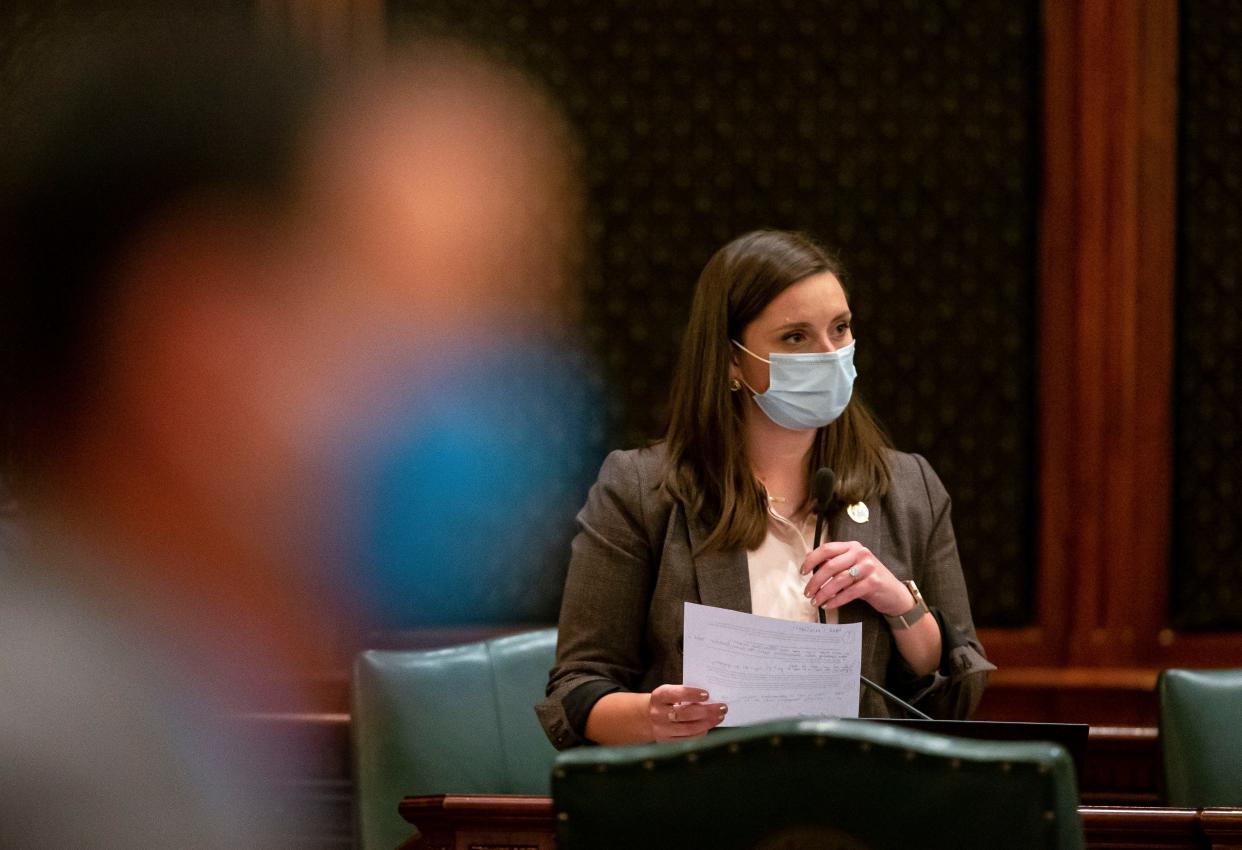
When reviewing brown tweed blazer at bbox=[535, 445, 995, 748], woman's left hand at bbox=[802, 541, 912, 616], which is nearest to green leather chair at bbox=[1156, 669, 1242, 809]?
brown tweed blazer at bbox=[535, 445, 995, 748]

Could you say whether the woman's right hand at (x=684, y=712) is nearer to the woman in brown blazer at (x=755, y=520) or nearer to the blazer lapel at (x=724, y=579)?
the woman in brown blazer at (x=755, y=520)

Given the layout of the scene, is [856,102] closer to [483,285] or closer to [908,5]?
[908,5]

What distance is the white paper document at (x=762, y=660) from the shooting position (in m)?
1.94

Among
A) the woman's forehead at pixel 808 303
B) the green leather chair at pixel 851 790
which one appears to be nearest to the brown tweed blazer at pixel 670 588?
the woman's forehead at pixel 808 303

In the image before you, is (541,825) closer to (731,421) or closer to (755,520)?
(755,520)

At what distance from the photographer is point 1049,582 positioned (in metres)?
3.45

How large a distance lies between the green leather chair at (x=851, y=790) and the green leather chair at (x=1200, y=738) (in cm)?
150

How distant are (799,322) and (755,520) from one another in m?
0.32

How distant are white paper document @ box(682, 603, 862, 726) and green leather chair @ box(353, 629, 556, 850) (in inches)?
36.5

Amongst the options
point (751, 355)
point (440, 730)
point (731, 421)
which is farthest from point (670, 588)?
point (440, 730)

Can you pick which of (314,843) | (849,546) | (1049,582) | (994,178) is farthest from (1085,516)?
(314,843)

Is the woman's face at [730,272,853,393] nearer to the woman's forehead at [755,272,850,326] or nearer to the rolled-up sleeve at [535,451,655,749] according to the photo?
the woman's forehead at [755,272,850,326]

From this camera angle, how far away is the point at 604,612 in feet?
7.27

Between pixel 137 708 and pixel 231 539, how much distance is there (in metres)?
0.48
